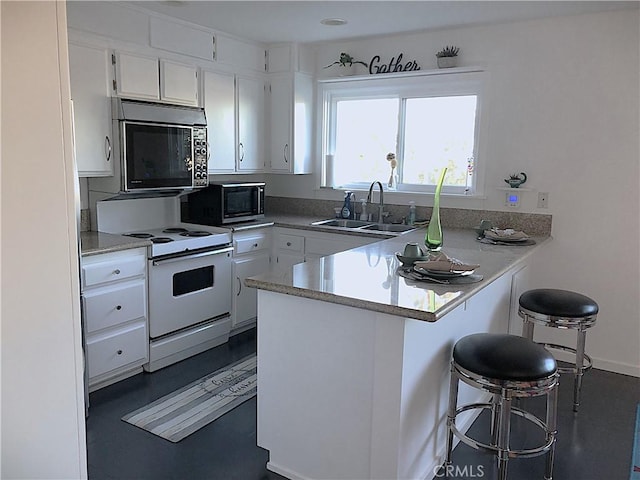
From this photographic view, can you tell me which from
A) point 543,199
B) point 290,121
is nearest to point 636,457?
point 543,199

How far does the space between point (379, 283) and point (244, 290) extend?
2.08 m

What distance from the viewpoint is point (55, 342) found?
140cm

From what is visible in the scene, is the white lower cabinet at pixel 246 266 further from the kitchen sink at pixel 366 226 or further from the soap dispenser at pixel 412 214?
the soap dispenser at pixel 412 214

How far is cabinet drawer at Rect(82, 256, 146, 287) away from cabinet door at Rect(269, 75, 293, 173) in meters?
1.69

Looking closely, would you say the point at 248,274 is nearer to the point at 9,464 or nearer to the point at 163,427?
the point at 163,427

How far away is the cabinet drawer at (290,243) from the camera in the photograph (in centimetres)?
426

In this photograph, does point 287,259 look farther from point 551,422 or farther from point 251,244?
point 551,422

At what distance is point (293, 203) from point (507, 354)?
3.12 m

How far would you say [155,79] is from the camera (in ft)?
11.9

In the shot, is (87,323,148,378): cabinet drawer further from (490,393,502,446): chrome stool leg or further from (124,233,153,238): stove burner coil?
(490,393,502,446): chrome stool leg

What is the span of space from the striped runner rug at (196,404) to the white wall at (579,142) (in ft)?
7.21

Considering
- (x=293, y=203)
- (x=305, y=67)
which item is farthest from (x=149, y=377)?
(x=305, y=67)

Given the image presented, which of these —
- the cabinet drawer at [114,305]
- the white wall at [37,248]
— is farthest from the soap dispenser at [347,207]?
the white wall at [37,248]

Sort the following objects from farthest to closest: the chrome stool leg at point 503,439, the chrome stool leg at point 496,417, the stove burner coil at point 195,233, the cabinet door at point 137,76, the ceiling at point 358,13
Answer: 1. the stove burner coil at point 195,233
2. the cabinet door at point 137,76
3. the ceiling at point 358,13
4. the chrome stool leg at point 496,417
5. the chrome stool leg at point 503,439
